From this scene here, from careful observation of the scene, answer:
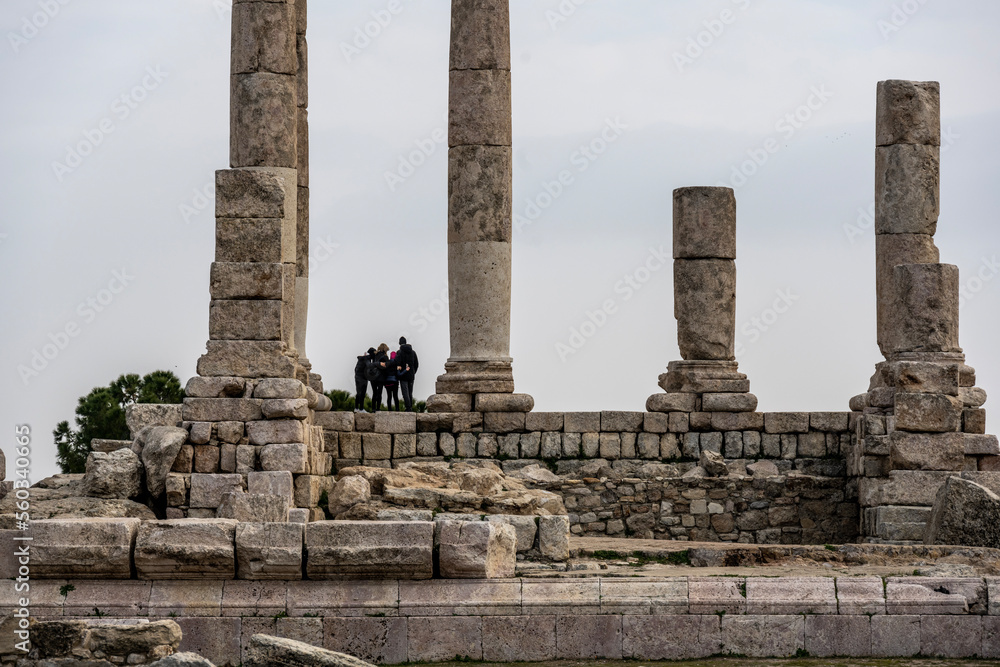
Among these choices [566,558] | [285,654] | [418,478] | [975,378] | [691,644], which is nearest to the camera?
[285,654]

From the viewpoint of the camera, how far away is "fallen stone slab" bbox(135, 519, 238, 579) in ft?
46.4

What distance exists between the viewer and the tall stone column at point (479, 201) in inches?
1013

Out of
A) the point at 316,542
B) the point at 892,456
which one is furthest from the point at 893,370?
the point at 316,542

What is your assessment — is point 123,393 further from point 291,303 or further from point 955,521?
point 955,521

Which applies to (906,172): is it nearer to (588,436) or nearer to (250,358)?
(588,436)

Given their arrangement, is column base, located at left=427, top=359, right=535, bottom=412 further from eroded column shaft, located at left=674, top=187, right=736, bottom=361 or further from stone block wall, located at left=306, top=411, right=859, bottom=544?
eroded column shaft, located at left=674, top=187, right=736, bottom=361

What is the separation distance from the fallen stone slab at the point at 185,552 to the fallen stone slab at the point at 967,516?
8624 mm

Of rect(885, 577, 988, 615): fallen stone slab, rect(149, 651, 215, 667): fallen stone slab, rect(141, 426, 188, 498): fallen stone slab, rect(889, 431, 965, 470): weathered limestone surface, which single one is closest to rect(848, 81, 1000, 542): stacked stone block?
rect(889, 431, 965, 470): weathered limestone surface

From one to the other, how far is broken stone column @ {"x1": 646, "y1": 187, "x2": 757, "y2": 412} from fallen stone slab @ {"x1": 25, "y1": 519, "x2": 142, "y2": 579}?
13.0 metres

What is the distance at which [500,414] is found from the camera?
990 inches

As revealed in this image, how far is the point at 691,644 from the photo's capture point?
13836 mm

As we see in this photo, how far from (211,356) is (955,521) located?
9668 millimetres

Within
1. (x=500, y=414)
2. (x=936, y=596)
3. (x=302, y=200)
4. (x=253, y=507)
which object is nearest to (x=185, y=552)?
(x=253, y=507)

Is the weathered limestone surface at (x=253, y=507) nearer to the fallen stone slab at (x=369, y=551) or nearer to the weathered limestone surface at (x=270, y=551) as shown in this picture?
the weathered limestone surface at (x=270, y=551)
